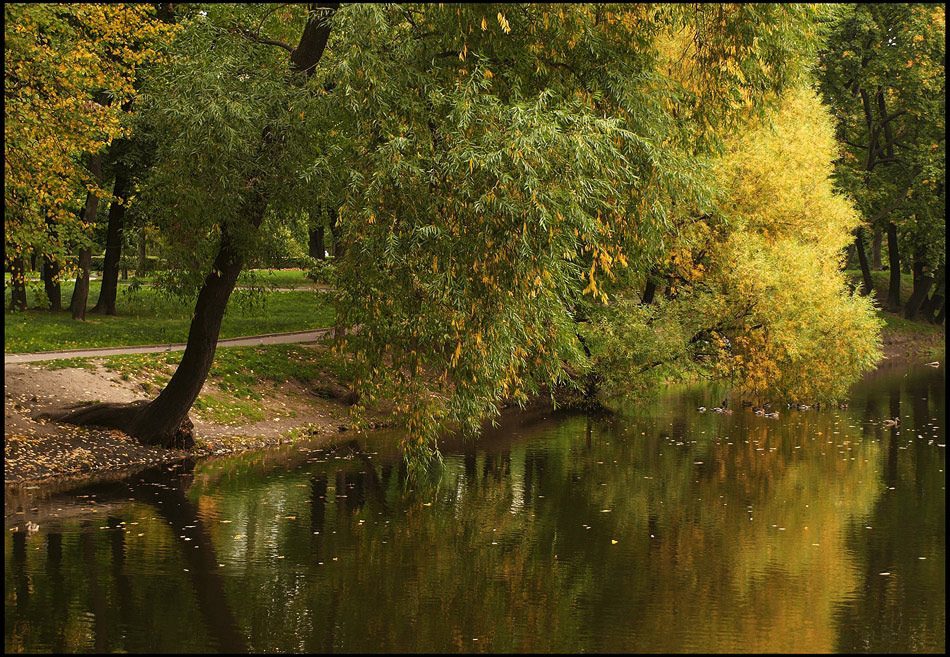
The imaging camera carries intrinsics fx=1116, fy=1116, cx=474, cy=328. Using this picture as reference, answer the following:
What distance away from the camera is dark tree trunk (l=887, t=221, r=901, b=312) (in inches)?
2128

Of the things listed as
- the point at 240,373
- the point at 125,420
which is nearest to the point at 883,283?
the point at 240,373

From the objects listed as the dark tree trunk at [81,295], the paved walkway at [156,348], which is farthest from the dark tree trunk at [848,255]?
the dark tree trunk at [81,295]

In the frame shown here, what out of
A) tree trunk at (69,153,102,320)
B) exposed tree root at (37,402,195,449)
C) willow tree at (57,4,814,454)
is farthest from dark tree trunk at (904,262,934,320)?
exposed tree root at (37,402,195,449)

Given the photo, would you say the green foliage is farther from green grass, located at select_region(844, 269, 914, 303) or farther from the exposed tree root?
the exposed tree root

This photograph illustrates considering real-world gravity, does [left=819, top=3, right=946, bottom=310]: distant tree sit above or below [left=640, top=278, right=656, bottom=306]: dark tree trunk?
above

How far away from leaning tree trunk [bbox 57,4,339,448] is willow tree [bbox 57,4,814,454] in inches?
69.7

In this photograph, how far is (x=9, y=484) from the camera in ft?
59.6

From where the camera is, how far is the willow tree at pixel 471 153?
13477 millimetres

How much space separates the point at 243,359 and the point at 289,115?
12148 mm

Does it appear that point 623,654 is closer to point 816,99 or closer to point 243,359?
point 243,359

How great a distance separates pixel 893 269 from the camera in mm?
54906

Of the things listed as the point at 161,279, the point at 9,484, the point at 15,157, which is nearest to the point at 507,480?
the point at 161,279

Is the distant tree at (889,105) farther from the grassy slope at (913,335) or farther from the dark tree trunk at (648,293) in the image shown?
the dark tree trunk at (648,293)

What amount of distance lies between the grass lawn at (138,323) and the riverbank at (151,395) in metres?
1.55
